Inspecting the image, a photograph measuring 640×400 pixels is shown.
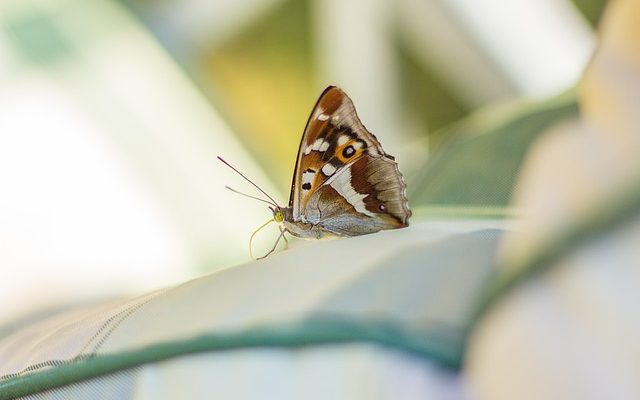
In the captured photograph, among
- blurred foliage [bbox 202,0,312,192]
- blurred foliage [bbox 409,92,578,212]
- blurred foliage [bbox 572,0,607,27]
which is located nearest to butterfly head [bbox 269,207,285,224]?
blurred foliage [bbox 409,92,578,212]

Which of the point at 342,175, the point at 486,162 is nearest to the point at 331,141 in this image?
the point at 342,175

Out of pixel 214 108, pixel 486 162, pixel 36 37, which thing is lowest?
pixel 486 162

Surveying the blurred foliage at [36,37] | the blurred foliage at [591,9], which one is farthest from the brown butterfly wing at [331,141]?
the blurred foliage at [591,9]

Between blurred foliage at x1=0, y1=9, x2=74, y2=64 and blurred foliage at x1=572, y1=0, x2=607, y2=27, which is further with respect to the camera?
blurred foliage at x1=572, y1=0, x2=607, y2=27

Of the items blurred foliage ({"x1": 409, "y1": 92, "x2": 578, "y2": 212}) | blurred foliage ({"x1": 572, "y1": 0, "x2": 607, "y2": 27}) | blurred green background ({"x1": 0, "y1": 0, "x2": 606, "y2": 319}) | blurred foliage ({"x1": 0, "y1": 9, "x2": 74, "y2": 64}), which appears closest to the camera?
blurred foliage ({"x1": 409, "y1": 92, "x2": 578, "y2": 212})

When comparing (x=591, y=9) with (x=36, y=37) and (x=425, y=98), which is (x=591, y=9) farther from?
(x=36, y=37)

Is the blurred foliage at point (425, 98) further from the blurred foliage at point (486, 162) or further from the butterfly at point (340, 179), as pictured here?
the butterfly at point (340, 179)

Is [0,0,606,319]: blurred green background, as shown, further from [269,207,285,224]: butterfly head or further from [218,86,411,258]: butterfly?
[269,207,285,224]: butterfly head
